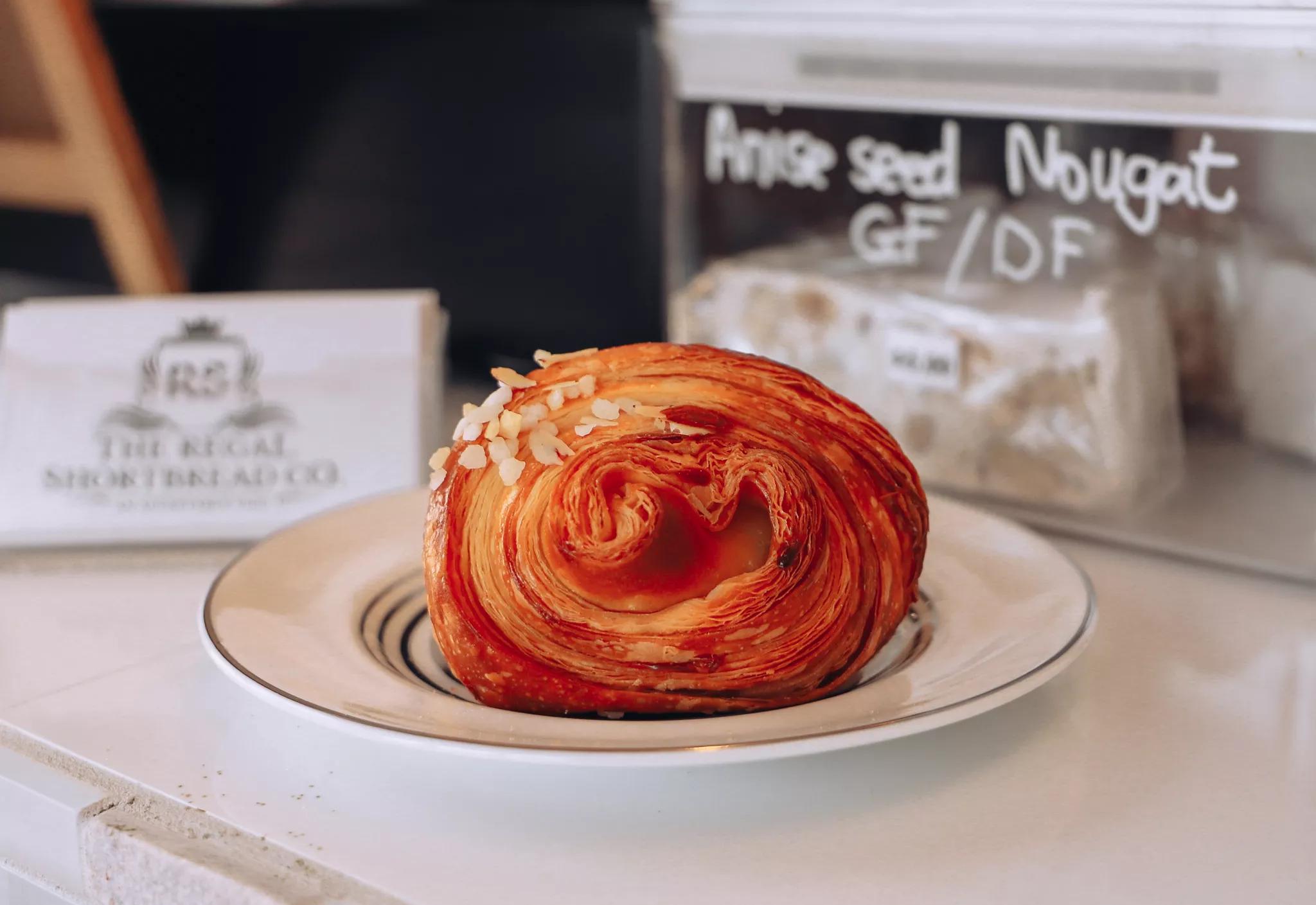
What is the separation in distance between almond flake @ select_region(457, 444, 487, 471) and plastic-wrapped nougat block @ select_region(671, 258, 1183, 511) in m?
0.37

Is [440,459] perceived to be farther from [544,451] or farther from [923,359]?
[923,359]

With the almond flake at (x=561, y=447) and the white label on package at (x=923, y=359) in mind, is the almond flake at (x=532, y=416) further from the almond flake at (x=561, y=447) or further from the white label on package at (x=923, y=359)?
the white label on package at (x=923, y=359)

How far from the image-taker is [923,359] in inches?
31.9

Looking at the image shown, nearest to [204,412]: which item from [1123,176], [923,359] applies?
[923,359]

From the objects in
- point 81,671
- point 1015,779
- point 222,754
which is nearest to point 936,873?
point 1015,779

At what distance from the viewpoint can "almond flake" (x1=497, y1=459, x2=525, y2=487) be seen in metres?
0.51

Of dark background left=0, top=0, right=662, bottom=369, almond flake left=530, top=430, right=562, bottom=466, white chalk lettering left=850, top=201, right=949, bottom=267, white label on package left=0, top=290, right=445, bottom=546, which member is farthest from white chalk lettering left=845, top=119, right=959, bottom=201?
almond flake left=530, top=430, right=562, bottom=466

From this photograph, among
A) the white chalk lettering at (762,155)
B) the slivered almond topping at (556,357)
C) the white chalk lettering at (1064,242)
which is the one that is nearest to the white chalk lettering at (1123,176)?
the white chalk lettering at (1064,242)

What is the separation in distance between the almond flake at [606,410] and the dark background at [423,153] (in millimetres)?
495

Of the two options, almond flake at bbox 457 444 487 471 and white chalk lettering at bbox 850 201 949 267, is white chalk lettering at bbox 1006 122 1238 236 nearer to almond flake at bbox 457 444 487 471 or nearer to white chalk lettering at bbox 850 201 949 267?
white chalk lettering at bbox 850 201 949 267

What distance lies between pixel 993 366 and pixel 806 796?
371 millimetres

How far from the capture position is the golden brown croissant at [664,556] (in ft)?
1.63

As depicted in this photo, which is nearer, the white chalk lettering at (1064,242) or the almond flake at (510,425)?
the almond flake at (510,425)

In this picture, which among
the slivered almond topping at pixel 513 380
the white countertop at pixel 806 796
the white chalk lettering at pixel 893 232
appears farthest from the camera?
the white chalk lettering at pixel 893 232
